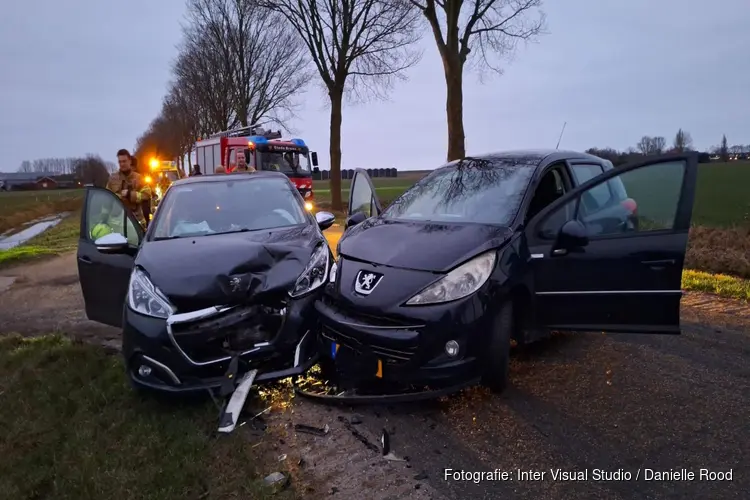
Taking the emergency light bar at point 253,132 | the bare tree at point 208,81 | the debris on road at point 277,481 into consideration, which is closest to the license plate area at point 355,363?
the debris on road at point 277,481

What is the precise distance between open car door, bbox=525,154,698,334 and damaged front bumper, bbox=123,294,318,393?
1.88 m

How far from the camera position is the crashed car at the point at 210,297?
3.93m

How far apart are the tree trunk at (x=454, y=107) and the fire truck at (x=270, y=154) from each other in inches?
267

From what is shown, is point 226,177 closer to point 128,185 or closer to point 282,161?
point 128,185

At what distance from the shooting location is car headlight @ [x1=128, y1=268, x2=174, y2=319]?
3.97 m

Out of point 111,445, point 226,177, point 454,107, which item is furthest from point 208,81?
point 111,445

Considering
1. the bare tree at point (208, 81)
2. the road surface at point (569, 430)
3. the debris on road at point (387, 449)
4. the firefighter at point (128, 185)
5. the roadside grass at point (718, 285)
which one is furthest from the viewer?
the bare tree at point (208, 81)

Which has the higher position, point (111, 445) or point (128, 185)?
point (128, 185)

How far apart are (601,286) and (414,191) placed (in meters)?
2.08

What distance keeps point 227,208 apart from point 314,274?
1472mm

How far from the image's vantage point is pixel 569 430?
3650 mm

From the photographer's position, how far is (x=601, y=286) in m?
4.30

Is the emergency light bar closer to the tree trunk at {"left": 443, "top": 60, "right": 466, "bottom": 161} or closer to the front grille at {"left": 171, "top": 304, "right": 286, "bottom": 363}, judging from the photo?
the tree trunk at {"left": 443, "top": 60, "right": 466, "bottom": 161}

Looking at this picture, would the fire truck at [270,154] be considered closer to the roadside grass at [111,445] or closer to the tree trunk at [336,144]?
the tree trunk at [336,144]
